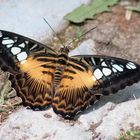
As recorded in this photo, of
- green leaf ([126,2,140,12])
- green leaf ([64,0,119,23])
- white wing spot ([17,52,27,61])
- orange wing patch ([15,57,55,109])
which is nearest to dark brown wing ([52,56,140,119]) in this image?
orange wing patch ([15,57,55,109])

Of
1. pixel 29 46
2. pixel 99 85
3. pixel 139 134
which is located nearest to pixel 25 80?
pixel 29 46

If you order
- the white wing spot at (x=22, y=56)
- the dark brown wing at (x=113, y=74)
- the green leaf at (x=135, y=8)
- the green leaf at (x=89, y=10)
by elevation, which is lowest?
the green leaf at (x=135, y=8)

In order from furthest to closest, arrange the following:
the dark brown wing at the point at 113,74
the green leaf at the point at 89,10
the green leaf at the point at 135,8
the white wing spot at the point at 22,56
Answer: the green leaf at the point at 135,8 → the green leaf at the point at 89,10 → the white wing spot at the point at 22,56 → the dark brown wing at the point at 113,74

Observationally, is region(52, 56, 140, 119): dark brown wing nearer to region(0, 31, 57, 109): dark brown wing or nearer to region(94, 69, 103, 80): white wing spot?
region(94, 69, 103, 80): white wing spot

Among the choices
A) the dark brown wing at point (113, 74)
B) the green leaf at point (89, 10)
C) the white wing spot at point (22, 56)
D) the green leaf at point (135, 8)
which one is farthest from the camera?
the green leaf at point (135, 8)

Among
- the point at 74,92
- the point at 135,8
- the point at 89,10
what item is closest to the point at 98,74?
the point at 74,92

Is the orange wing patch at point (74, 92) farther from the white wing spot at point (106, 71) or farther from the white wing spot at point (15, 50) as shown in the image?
the white wing spot at point (15, 50)

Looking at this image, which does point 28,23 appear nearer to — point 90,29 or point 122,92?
point 90,29

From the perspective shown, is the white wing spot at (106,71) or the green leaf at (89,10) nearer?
the white wing spot at (106,71)

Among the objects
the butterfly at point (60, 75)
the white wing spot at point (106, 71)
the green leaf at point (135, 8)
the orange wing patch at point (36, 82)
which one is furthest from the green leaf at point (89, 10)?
the white wing spot at point (106, 71)
